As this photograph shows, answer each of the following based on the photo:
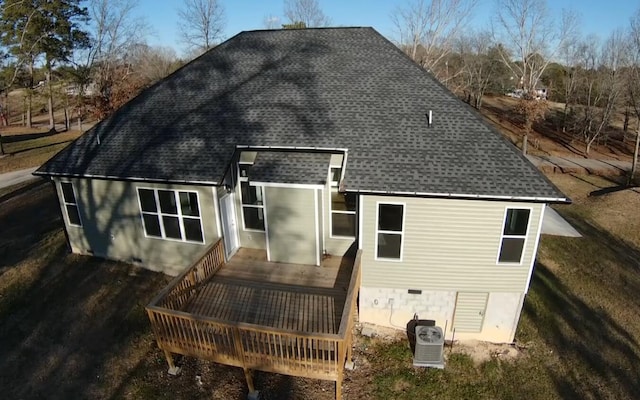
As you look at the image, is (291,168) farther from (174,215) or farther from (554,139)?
(554,139)

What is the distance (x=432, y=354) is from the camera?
923 cm

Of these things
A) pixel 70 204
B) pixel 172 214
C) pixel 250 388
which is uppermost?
pixel 172 214

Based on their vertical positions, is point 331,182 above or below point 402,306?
above

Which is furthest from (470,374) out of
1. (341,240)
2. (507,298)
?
(341,240)

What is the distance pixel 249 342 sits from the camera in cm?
786

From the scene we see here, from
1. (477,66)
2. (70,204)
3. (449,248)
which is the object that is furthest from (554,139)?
(70,204)

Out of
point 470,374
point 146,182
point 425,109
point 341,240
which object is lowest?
point 470,374

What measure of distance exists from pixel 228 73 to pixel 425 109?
23.6ft

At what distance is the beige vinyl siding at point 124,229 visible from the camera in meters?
11.2

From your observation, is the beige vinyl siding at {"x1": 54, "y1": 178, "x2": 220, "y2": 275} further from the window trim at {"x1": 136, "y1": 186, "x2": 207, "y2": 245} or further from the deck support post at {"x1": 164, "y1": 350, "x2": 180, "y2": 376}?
the deck support post at {"x1": 164, "y1": 350, "x2": 180, "y2": 376}

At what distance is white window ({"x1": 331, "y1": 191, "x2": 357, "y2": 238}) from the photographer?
Answer: 414 inches

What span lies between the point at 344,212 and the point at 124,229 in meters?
7.35

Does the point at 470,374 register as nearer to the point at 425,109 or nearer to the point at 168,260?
the point at 425,109

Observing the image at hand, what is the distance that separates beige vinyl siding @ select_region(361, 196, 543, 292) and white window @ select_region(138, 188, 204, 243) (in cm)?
511
